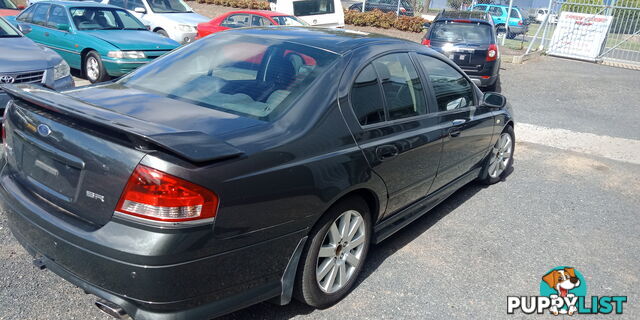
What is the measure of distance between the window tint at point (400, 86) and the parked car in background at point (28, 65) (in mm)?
4096

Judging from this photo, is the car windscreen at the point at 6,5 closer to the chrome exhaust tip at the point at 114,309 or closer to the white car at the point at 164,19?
the white car at the point at 164,19

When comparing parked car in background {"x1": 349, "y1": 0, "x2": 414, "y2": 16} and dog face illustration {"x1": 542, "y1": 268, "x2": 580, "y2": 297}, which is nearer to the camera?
dog face illustration {"x1": 542, "y1": 268, "x2": 580, "y2": 297}

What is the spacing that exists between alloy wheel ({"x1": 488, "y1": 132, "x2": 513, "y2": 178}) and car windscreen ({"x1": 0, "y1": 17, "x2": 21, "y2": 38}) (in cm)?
634

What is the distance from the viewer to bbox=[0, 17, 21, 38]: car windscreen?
6.84 m

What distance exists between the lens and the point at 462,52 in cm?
1131

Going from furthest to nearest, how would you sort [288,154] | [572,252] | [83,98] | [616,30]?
[616,30]
[572,252]
[83,98]
[288,154]

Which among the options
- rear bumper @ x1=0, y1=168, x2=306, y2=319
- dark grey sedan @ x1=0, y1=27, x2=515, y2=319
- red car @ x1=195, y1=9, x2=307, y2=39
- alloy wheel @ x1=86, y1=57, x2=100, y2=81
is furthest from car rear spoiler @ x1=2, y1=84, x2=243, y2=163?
red car @ x1=195, y1=9, x2=307, y2=39

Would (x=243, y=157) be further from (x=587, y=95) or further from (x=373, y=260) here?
(x=587, y=95)

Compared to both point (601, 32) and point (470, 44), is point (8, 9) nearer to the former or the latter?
point (470, 44)

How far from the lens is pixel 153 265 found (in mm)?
2209

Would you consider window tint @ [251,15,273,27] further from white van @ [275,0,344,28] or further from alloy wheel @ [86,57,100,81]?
alloy wheel @ [86,57,100,81]

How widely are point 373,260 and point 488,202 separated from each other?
195 centimetres

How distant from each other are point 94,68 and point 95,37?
1.79ft

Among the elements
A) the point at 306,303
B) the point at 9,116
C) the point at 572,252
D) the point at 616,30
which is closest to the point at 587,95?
the point at 616,30
